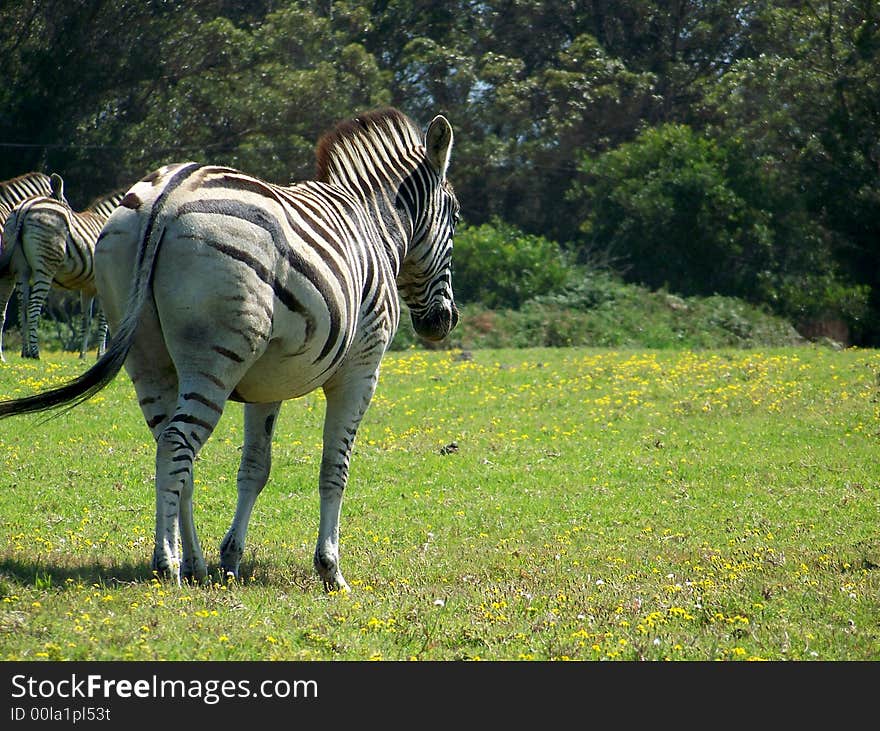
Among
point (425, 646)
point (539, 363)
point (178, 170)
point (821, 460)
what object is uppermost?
point (178, 170)

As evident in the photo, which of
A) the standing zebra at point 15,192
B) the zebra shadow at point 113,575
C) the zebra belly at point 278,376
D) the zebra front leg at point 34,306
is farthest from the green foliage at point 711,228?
the zebra belly at point 278,376

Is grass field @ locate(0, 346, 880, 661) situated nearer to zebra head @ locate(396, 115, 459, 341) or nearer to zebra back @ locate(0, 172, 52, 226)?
zebra head @ locate(396, 115, 459, 341)

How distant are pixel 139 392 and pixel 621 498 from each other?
21.7 feet

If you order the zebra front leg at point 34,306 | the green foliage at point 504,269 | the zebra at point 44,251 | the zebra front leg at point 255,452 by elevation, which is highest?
the zebra front leg at point 255,452

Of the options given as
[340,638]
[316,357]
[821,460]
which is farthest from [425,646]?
[821,460]

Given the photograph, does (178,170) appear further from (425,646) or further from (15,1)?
(15,1)

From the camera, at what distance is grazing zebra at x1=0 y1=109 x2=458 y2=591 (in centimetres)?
657

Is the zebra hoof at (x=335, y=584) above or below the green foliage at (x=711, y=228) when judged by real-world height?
above

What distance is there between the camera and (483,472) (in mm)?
13477

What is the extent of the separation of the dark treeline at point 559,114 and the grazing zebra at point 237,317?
27.0 metres

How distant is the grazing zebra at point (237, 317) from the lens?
21.6 feet

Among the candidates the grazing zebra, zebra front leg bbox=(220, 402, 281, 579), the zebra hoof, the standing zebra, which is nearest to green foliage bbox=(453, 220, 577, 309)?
the standing zebra

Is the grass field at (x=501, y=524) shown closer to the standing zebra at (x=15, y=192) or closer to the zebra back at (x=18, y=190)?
the standing zebra at (x=15, y=192)

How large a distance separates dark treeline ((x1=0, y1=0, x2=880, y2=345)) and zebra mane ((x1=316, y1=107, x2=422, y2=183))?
85.0 feet
